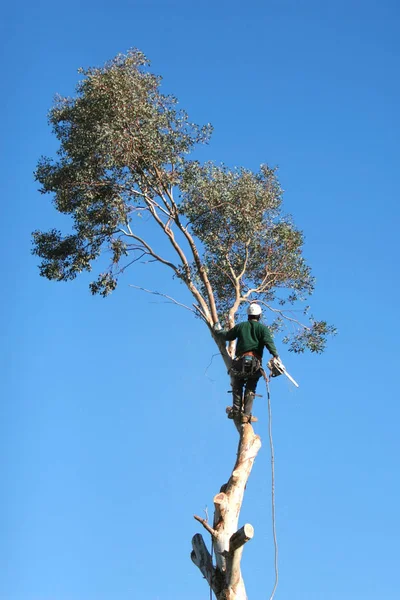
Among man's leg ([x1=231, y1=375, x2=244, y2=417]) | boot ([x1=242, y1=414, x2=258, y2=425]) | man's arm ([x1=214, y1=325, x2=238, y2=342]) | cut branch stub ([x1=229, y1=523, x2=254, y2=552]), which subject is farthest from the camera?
man's arm ([x1=214, y1=325, x2=238, y2=342])

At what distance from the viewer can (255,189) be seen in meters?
20.5

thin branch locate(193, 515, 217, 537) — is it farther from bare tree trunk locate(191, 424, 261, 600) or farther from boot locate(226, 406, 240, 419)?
boot locate(226, 406, 240, 419)

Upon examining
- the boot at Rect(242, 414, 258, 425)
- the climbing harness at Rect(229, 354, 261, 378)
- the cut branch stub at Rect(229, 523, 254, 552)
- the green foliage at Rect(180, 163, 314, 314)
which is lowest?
the cut branch stub at Rect(229, 523, 254, 552)

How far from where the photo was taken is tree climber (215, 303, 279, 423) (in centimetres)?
1505

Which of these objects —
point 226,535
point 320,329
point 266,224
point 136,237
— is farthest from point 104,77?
point 226,535

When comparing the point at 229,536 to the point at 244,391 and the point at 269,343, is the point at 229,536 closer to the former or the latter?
the point at 244,391

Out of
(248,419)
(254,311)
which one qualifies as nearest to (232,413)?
(248,419)

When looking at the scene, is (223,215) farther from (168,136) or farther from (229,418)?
(229,418)

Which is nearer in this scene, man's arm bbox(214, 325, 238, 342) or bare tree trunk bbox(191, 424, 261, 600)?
bare tree trunk bbox(191, 424, 261, 600)

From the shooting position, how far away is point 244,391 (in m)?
15.3

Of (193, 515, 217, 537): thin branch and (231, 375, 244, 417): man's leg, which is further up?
(231, 375, 244, 417): man's leg

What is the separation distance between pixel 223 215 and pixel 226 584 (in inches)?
378

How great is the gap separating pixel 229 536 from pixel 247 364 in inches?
123


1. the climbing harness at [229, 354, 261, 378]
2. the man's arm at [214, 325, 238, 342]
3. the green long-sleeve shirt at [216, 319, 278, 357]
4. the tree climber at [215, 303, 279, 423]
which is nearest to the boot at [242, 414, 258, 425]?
the tree climber at [215, 303, 279, 423]
